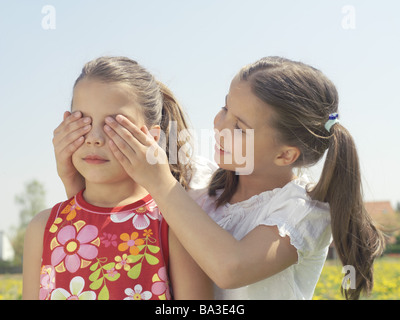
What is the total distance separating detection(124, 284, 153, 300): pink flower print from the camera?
2.14m

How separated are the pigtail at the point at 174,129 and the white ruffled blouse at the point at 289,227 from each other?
31 cm

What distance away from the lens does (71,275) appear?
221 cm

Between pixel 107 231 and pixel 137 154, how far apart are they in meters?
0.38

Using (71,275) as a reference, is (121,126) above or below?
above

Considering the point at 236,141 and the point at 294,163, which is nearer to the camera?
the point at 236,141

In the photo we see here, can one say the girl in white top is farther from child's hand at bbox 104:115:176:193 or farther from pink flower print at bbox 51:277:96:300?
pink flower print at bbox 51:277:96:300

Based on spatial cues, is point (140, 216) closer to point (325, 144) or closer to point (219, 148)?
point (219, 148)

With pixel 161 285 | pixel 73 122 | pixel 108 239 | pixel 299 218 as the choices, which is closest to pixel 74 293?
pixel 108 239

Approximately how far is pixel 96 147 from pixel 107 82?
29 cm

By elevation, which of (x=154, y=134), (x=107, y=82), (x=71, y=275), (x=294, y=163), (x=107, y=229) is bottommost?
(x=71, y=275)

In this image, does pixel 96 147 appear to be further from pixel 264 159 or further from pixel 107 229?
pixel 264 159

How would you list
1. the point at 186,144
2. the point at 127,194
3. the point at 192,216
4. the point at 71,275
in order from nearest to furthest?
the point at 192,216 → the point at 71,275 → the point at 127,194 → the point at 186,144

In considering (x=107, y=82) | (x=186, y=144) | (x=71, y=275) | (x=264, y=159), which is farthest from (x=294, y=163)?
(x=71, y=275)

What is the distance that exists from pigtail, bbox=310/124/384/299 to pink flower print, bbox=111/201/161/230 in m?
0.72
